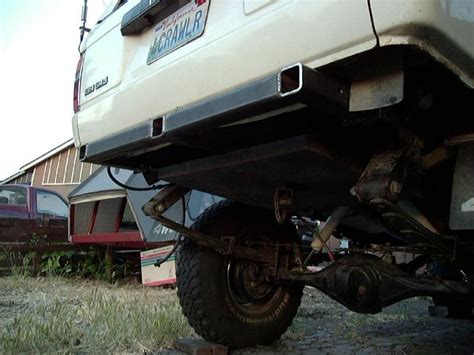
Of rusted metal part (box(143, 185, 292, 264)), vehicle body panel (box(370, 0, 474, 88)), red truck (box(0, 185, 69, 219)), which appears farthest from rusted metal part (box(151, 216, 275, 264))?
red truck (box(0, 185, 69, 219))

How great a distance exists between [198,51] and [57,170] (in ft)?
109

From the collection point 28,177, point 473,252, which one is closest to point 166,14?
point 473,252

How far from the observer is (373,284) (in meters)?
2.61

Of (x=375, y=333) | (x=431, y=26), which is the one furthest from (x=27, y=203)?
(x=431, y=26)

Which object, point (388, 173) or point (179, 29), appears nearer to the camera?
point (388, 173)

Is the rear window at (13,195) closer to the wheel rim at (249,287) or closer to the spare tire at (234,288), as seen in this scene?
the spare tire at (234,288)

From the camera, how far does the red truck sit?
9828mm

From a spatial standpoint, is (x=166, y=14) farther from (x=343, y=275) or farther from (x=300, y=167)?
(x=343, y=275)

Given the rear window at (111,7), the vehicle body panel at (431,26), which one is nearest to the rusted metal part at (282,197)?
the vehicle body panel at (431,26)

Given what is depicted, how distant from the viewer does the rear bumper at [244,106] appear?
1819mm

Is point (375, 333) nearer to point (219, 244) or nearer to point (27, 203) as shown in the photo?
point (219, 244)

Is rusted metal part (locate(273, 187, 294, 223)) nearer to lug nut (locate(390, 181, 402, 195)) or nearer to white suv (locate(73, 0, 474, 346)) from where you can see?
white suv (locate(73, 0, 474, 346))

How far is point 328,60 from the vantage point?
1810 millimetres

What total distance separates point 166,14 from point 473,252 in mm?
2005
